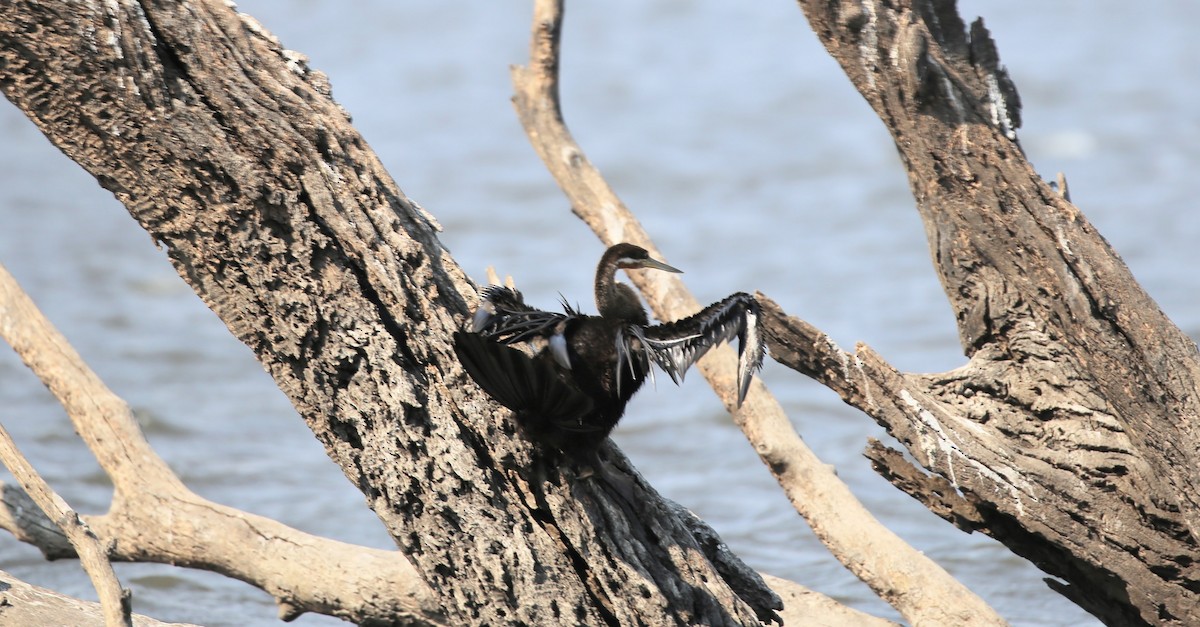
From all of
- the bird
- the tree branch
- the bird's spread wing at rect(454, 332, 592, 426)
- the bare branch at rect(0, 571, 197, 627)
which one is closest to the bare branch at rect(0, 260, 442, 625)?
the bare branch at rect(0, 571, 197, 627)

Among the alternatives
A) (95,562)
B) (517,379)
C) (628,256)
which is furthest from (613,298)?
(95,562)

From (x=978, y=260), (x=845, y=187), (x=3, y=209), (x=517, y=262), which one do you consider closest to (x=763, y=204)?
(x=845, y=187)

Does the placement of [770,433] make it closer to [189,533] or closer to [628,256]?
[628,256]

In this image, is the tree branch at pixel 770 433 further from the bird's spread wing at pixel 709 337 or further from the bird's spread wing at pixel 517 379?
the bird's spread wing at pixel 517 379

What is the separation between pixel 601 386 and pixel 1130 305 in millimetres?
1355

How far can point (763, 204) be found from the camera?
11289mm

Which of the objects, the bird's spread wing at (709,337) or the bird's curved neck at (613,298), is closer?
the bird's spread wing at (709,337)

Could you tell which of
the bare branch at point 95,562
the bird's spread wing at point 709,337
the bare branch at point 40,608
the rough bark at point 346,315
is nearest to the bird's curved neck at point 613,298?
the bird's spread wing at point 709,337

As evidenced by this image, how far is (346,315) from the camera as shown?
2.47m

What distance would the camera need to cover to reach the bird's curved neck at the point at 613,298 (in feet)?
9.29

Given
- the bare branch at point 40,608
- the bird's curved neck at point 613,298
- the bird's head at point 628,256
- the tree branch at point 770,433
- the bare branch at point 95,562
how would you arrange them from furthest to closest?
the tree branch at point 770,433 < the bare branch at point 40,608 < the bird's head at point 628,256 < the bird's curved neck at point 613,298 < the bare branch at point 95,562

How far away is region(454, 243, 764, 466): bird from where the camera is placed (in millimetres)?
2316

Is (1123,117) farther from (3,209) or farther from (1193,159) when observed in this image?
(3,209)

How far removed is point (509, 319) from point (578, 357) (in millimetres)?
168
